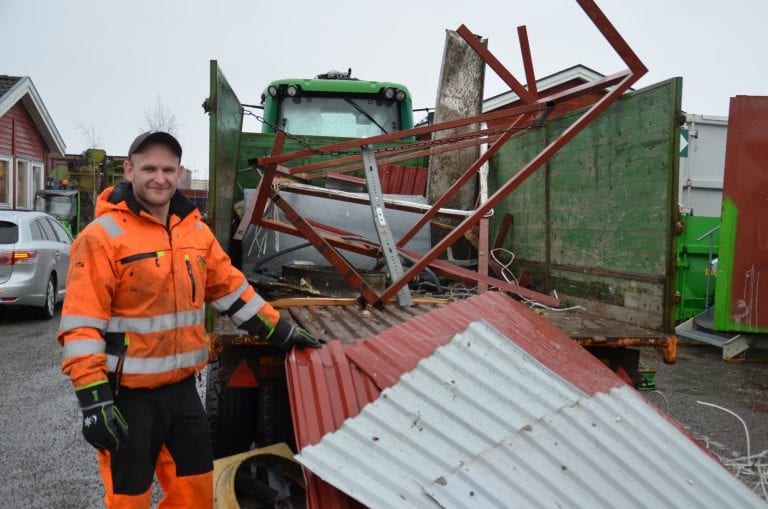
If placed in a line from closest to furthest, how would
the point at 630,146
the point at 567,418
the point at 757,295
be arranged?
the point at 567,418 < the point at 630,146 < the point at 757,295

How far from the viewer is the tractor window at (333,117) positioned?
702cm

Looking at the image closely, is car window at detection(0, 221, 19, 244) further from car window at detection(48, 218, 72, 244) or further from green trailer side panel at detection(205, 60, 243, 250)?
green trailer side panel at detection(205, 60, 243, 250)

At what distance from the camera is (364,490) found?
76.5 inches

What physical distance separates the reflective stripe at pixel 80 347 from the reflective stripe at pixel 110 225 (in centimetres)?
40

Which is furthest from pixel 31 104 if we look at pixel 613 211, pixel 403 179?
pixel 613 211

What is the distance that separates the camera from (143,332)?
2389 mm

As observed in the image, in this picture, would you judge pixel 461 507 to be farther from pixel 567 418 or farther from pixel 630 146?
pixel 630 146

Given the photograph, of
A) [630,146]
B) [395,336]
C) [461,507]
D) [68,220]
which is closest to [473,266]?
[630,146]

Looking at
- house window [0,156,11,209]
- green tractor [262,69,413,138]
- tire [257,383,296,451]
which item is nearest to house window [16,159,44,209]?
house window [0,156,11,209]

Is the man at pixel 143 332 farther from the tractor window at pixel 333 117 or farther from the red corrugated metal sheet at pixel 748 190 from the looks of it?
the red corrugated metal sheet at pixel 748 190

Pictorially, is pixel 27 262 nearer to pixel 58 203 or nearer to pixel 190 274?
pixel 190 274

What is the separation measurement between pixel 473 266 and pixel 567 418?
10.6 ft

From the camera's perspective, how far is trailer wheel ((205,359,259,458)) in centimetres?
349

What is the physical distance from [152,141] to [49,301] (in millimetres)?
7790
